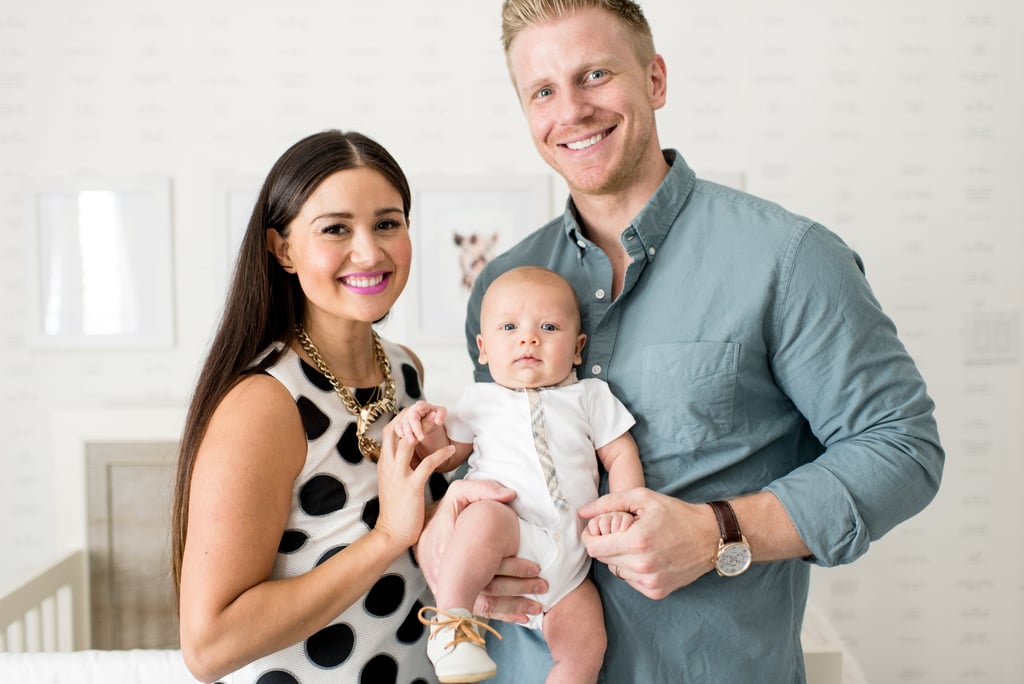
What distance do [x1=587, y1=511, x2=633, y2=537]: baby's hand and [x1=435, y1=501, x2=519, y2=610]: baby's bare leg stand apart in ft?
0.43

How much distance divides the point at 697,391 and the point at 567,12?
701 millimetres

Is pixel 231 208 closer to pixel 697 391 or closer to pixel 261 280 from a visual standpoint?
pixel 261 280

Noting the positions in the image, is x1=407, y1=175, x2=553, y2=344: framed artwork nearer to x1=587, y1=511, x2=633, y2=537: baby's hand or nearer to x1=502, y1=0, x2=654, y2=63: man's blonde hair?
x1=502, y1=0, x2=654, y2=63: man's blonde hair

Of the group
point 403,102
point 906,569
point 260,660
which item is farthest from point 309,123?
point 906,569

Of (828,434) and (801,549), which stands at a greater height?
(828,434)

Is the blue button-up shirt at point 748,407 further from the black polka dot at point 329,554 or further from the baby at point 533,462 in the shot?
the black polka dot at point 329,554

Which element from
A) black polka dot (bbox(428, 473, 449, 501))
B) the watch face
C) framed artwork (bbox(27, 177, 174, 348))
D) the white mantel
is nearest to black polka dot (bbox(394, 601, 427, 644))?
black polka dot (bbox(428, 473, 449, 501))

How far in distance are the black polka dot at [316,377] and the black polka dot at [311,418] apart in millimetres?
51

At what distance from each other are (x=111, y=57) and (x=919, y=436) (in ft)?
9.09

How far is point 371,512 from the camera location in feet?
4.98

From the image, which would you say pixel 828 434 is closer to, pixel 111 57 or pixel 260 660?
pixel 260 660

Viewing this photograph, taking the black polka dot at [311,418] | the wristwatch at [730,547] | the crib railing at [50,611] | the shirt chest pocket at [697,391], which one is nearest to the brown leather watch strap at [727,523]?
the wristwatch at [730,547]

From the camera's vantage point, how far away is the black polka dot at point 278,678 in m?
1.45

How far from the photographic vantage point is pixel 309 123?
2920 millimetres
